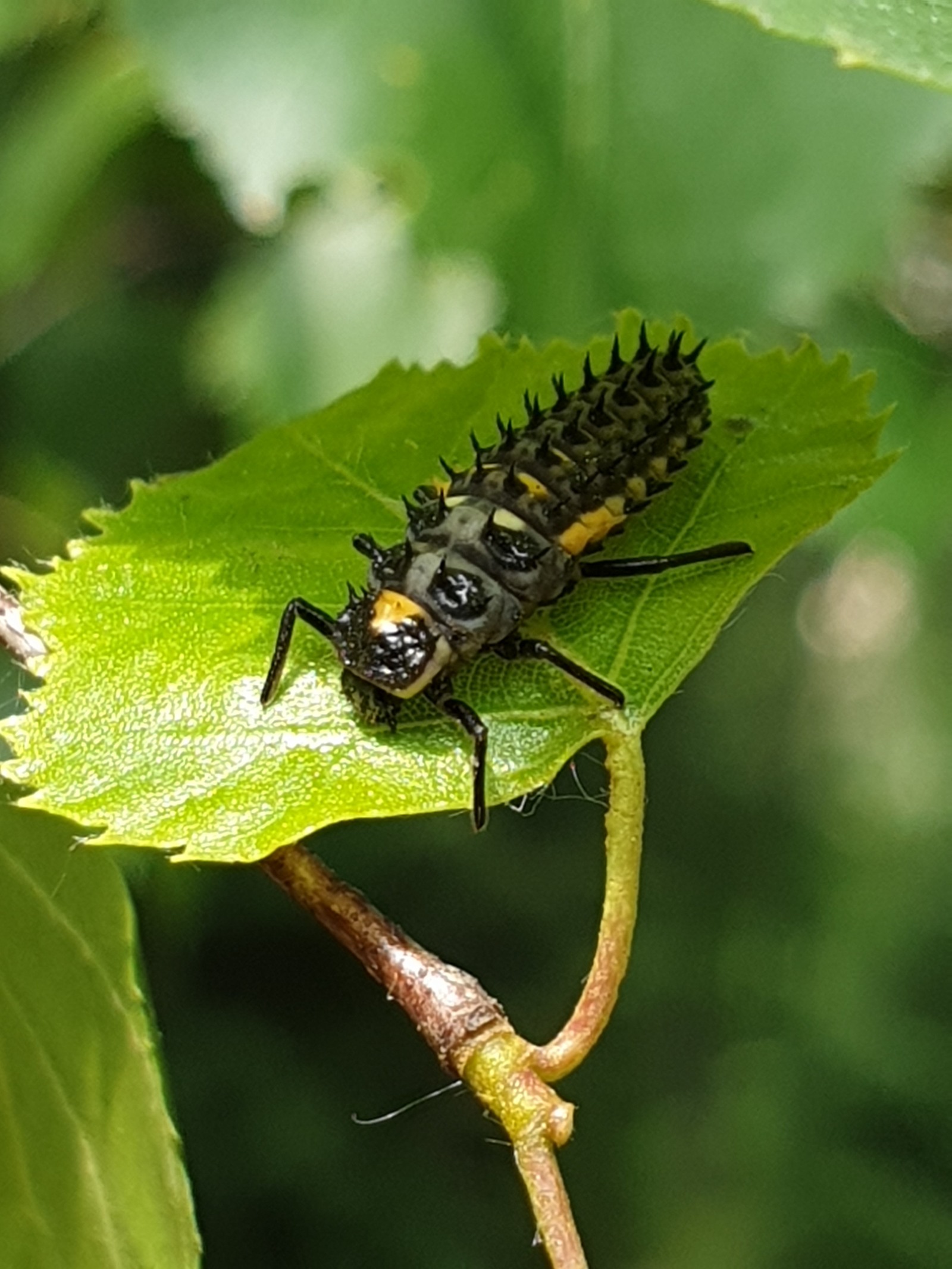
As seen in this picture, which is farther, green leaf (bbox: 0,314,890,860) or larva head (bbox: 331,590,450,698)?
larva head (bbox: 331,590,450,698)

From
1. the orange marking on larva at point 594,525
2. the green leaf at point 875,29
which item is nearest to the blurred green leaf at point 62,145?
the orange marking on larva at point 594,525

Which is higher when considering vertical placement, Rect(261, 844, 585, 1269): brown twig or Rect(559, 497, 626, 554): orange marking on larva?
Rect(559, 497, 626, 554): orange marking on larva

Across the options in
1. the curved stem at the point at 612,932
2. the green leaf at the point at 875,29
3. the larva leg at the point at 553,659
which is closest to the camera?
the green leaf at the point at 875,29

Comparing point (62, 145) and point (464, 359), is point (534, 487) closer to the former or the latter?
point (464, 359)

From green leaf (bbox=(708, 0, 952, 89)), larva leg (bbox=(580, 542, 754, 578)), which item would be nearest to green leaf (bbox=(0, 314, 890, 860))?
larva leg (bbox=(580, 542, 754, 578))

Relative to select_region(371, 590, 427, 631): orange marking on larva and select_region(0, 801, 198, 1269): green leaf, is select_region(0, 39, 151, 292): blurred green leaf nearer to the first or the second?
select_region(371, 590, 427, 631): orange marking on larva

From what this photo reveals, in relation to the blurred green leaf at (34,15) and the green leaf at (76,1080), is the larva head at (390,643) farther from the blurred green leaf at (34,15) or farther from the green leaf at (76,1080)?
the blurred green leaf at (34,15)
